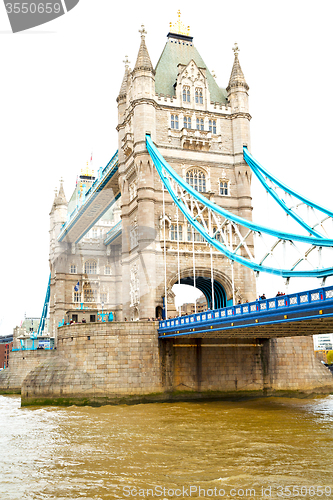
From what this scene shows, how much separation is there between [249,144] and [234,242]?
7.86 m

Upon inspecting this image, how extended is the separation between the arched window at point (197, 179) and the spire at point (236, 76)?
7.83 metres

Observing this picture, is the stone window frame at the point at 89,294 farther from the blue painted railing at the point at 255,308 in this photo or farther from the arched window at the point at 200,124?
the blue painted railing at the point at 255,308

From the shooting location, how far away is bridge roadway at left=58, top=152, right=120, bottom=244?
46.3 meters

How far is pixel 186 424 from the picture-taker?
68.9ft

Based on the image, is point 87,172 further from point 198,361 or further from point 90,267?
point 198,361

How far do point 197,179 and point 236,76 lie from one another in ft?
30.5

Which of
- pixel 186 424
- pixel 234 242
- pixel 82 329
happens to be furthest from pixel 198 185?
pixel 186 424

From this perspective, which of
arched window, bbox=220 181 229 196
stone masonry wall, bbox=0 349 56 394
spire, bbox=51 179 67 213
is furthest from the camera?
spire, bbox=51 179 67 213

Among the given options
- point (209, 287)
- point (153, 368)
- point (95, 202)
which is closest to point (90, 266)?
point (95, 202)

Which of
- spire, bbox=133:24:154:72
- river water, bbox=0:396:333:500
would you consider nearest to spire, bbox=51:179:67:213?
spire, bbox=133:24:154:72

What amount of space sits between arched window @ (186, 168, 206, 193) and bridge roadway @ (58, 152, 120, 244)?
335 inches

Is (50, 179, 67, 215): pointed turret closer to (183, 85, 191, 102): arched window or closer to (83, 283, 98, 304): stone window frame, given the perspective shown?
(83, 283, 98, 304): stone window frame

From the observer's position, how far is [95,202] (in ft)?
173

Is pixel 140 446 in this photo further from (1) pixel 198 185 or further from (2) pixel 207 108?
(2) pixel 207 108
